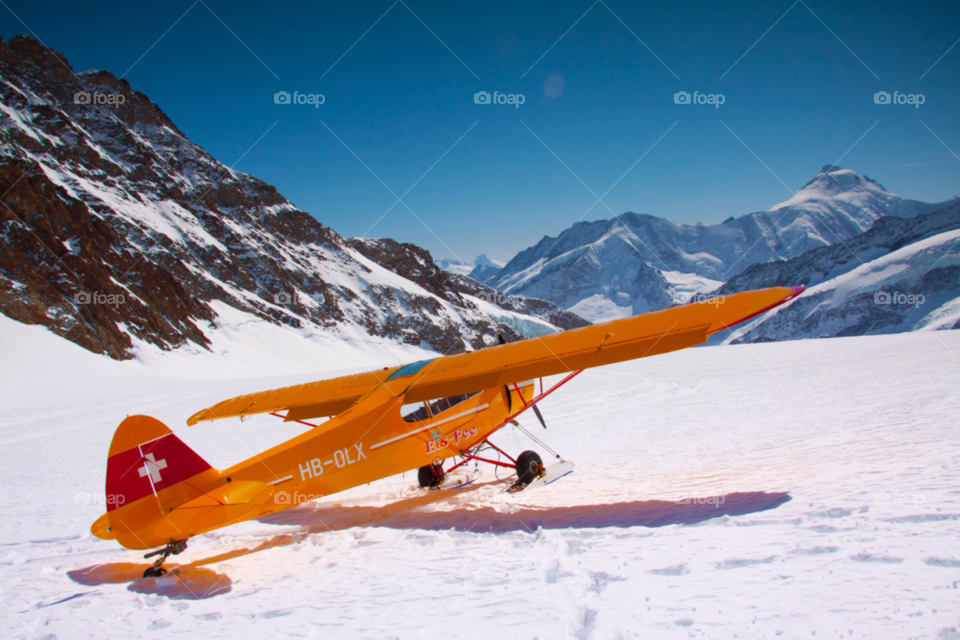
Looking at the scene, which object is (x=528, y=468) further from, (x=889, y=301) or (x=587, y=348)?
(x=889, y=301)

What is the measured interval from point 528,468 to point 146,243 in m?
79.0

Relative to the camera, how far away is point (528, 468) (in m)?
7.36

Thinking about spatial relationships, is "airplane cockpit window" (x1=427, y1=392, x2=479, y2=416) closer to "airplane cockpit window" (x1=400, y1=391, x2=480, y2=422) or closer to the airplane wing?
"airplane cockpit window" (x1=400, y1=391, x2=480, y2=422)

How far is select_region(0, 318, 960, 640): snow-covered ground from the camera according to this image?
326cm

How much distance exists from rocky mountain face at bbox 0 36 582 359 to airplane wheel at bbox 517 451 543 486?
14530 millimetres

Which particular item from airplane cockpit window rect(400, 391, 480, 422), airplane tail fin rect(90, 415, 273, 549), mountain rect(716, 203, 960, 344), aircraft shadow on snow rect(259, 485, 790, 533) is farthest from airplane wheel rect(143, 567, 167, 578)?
mountain rect(716, 203, 960, 344)

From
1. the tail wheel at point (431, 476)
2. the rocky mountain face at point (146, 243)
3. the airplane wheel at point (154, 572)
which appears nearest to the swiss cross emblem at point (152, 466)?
the airplane wheel at point (154, 572)

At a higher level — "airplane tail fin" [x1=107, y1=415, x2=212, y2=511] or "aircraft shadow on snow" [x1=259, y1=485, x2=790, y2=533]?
"airplane tail fin" [x1=107, y1=415, x2=212, y2=511]

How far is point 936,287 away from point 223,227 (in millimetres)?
214604

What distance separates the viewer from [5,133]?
59.5m

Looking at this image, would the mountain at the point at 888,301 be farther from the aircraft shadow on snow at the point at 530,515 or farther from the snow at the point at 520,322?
the aircraft shadow on snow at the point at 530,515

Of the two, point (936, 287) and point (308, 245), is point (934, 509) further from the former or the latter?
point (936, 287)

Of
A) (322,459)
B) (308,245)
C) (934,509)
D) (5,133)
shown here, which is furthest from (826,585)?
(308,245)

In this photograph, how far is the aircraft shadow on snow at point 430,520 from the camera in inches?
180
